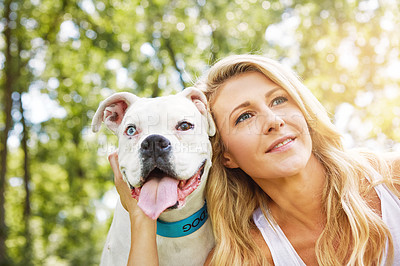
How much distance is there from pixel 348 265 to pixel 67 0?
35.5 ft

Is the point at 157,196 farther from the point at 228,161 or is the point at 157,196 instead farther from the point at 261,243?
the point at 261,243

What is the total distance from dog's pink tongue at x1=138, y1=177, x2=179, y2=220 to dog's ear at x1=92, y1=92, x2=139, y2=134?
29.0 inches

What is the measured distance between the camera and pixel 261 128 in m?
2.51

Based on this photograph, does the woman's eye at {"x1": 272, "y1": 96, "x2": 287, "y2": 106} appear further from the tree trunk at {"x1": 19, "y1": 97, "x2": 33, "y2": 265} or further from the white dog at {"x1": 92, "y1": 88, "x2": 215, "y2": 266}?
the tree trunk at {"x1": 19, "y1": 97, "x2": 33, "y2": 265}

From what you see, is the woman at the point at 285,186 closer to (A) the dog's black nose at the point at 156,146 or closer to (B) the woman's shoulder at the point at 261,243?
(B) the woman's shoulder at the point at 261,243

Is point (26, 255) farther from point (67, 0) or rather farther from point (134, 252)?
point (134, 252)

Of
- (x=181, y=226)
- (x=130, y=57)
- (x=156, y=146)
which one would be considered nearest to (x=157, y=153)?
(x=156, y=146)

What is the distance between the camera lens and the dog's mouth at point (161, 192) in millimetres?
2177

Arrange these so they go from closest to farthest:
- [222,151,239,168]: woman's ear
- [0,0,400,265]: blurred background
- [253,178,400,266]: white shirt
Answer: [253,178,400,266]: white shirt, [222,151,239,168]: woman's ear, [0,0,400,265]: blurred background

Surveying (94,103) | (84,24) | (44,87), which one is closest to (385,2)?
(84,24)

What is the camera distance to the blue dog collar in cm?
251

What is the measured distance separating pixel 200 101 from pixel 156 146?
661 mm

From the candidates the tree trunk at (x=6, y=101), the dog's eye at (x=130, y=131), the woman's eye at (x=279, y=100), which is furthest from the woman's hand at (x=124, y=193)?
the tree trunk at (x=6, y=101)

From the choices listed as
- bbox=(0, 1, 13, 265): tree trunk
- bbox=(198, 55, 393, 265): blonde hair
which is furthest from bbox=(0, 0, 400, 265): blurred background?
bbox=(198, 55, 393, 265): blonde hair
